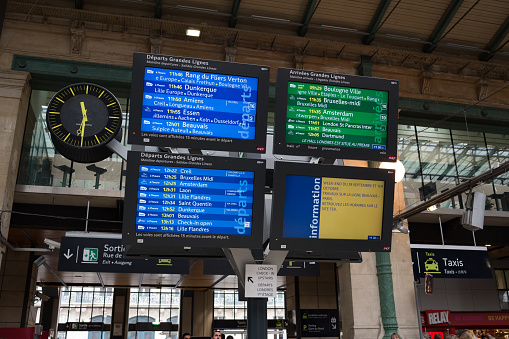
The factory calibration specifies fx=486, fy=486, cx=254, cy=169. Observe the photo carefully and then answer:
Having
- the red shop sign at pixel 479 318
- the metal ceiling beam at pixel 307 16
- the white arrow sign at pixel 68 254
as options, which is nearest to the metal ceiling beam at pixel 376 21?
the metal ceiling beam at pixel 307 16

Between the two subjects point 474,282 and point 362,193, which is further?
point 474,282

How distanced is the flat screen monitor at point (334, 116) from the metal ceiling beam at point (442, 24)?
27.7 feet

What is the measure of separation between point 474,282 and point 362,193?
19.0m

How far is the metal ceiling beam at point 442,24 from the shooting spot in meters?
12.8

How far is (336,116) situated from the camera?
222 inches

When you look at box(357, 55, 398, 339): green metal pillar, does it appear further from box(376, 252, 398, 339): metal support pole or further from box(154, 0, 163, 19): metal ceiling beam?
box(154, 0, 163, 19): metal ceiling beam

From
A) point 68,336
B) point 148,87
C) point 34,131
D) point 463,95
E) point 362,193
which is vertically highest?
point 463,95

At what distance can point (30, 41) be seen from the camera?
12.6 meters

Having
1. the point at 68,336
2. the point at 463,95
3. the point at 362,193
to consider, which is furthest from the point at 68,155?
the point at 68,336

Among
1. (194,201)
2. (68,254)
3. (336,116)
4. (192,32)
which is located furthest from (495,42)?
(68,254)

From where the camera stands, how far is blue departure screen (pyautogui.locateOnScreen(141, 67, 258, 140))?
17.2ft

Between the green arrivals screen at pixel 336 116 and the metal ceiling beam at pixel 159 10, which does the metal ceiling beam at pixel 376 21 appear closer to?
the metal ceiling beam at pixel 159 10

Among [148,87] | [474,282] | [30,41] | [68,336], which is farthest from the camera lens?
[68,336]

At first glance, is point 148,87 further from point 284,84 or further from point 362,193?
point 362,193
